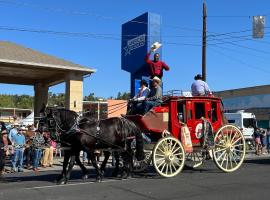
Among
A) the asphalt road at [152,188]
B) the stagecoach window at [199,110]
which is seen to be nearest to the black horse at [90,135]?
the asphalt road at [152,188]

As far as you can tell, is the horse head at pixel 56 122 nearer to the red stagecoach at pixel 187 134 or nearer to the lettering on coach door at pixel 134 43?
the red stagecoach at pixel 187 134

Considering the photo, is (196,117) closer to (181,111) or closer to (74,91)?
(181,111)

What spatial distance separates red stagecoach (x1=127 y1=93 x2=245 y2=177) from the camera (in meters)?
13.1

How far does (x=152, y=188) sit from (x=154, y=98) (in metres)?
3.09

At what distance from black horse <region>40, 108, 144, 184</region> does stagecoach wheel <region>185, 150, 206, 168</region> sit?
2.34 m

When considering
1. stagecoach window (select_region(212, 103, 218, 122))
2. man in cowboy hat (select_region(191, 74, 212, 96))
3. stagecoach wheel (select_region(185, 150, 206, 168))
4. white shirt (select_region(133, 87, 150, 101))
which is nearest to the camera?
white shirt (select_region(133, 87, 150, 101))

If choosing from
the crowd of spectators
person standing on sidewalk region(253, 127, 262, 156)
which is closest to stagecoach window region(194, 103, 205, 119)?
the crowd of spectators

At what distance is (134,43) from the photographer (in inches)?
798

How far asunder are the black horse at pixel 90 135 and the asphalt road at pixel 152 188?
1.86 ft

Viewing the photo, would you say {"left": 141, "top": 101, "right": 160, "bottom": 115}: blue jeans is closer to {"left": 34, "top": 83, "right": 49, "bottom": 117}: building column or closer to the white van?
{"left": 34, "top": 83, "right": 49, "bottom": 117}: building column

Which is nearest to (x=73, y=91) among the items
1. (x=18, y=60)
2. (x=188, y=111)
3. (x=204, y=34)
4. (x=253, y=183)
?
(x=18, y=60)

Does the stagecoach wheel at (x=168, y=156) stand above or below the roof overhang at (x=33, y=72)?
below

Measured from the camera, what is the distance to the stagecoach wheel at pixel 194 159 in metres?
14.8

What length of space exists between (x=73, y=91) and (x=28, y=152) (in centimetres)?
621
